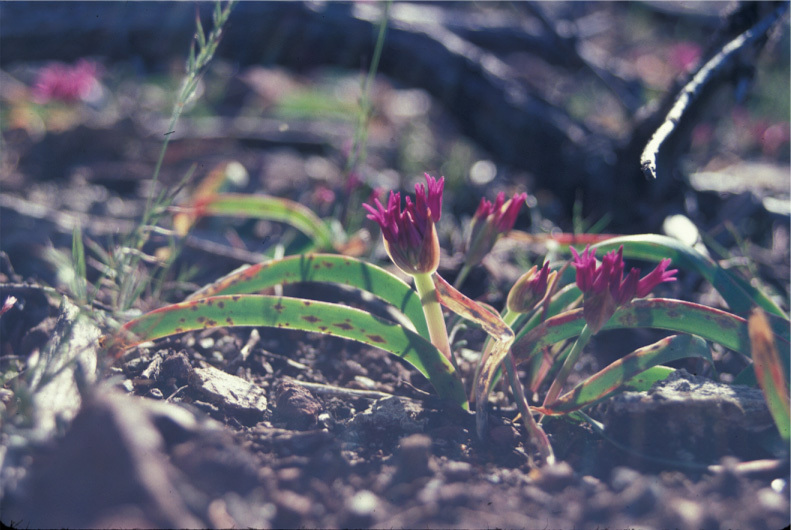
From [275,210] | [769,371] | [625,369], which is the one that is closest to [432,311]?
[625,369]

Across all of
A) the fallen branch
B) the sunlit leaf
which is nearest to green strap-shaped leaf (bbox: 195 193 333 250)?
the fallen branch

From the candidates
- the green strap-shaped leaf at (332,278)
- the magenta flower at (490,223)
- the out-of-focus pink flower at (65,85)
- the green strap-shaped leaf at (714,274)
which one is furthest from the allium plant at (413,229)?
the out-of-focus pink flower at (65,85)

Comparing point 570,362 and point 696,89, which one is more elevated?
point 696,89

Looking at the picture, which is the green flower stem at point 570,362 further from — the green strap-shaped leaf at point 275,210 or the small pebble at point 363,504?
the green strap-shaped leaf at point 275,210

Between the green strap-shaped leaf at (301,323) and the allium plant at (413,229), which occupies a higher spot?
the allium plant at (413,229)

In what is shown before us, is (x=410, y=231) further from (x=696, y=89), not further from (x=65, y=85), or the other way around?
(x=65, y=85)

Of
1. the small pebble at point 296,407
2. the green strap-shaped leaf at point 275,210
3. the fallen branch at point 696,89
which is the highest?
the fallen branch at point 696,89

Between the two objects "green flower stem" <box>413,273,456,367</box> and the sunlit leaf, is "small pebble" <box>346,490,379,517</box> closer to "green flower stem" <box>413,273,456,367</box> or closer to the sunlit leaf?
"green flower stem" <box>413,273,456,367</box>
